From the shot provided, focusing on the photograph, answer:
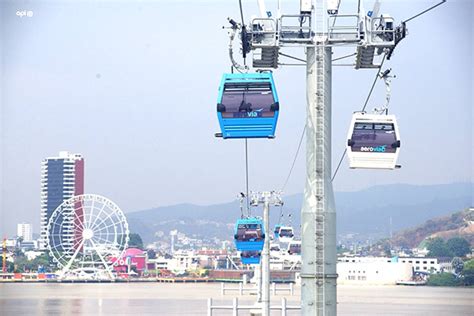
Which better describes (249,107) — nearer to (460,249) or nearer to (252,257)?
(252,257)

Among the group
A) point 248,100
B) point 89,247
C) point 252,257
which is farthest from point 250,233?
point 89,247

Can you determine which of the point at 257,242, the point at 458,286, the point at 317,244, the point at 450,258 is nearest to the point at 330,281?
the point at 317,244

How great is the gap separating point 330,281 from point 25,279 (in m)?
173

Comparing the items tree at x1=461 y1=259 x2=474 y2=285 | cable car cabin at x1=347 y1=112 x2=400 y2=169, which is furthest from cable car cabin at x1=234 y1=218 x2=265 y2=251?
tree at x1=461 y1=259 x2=474 y2=285

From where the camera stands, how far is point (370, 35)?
15.6m

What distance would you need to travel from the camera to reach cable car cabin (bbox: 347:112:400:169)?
16875mm

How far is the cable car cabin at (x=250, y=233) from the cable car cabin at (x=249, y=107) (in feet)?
74.9

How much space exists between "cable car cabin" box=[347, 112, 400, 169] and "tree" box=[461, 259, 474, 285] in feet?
508

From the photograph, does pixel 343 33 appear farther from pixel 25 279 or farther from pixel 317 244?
pixel 25 279

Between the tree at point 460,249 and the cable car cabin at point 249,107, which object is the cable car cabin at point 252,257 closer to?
the cable car cabin at point 249,107

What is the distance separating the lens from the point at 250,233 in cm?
3953

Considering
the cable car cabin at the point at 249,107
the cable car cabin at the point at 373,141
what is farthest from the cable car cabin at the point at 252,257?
→ the cable car cabin at the point at 249,107

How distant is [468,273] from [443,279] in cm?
891

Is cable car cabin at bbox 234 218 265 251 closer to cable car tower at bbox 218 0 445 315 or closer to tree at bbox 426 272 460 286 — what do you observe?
cable car tower at bbox 218 0 445 315
